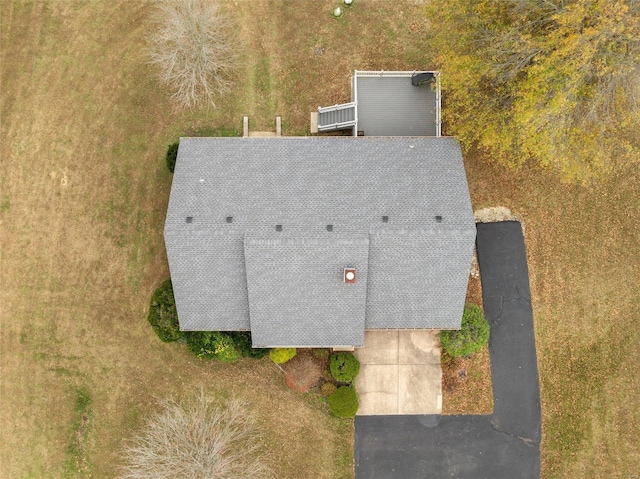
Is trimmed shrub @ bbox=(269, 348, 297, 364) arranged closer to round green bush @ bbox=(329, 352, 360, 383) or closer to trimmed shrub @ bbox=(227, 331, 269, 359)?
trimmed shrub @ bbox=(227, 331, 269, 359)

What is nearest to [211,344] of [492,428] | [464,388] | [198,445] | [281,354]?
[281,354]

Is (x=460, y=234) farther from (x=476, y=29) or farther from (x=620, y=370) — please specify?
(x=620, y=370)

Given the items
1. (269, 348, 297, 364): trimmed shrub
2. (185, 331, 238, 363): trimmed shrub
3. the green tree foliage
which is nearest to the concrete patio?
(269, 348, 297, 364): trimmed shrub

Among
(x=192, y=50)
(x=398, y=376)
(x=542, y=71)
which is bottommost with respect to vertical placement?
(x=398, y=376)

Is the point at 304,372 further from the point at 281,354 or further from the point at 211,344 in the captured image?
the point at 211,344

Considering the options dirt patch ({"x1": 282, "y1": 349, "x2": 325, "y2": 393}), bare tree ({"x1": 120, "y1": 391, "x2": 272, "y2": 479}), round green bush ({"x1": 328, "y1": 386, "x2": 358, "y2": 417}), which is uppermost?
dirt patch ({"x1": 282, "y1": 349, "x2": 325, "y2": 393})
